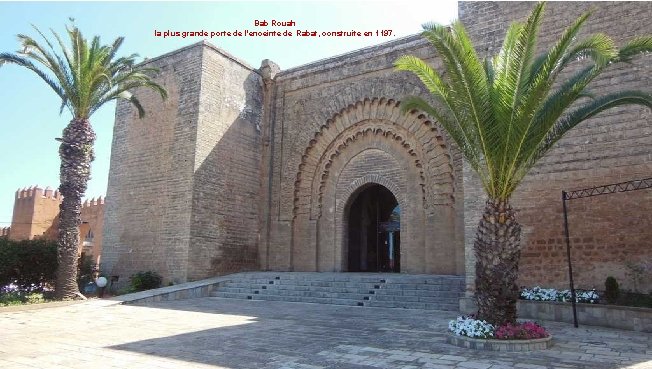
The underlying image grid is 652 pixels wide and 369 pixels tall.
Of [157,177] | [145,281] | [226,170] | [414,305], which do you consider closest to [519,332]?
[414,305]

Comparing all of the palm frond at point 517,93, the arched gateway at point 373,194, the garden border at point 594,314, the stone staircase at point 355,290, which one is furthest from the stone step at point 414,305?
the palm frond at point 517,93

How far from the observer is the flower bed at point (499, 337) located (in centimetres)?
523

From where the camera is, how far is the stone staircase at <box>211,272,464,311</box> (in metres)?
9.40

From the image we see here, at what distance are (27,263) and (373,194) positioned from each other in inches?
373

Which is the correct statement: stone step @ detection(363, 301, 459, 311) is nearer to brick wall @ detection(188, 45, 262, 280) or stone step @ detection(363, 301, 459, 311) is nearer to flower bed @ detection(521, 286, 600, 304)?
flower bed @ detection(521, 286, 600, 304)

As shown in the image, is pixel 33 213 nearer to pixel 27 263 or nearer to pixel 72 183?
pixel 27 263

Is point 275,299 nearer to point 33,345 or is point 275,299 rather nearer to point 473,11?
point 33,345

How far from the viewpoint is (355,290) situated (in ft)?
33.9

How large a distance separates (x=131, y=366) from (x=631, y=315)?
250 inches

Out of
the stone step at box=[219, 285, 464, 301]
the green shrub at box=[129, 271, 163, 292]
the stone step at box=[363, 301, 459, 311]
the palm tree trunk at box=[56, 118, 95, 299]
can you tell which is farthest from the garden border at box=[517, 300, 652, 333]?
the palm tree trunk at box=[56, 118, 95, 299]

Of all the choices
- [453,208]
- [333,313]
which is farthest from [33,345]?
[453,208]

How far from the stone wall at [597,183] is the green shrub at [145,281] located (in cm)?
775

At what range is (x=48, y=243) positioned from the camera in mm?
11812

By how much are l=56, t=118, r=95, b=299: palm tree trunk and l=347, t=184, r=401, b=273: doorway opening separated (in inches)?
286
